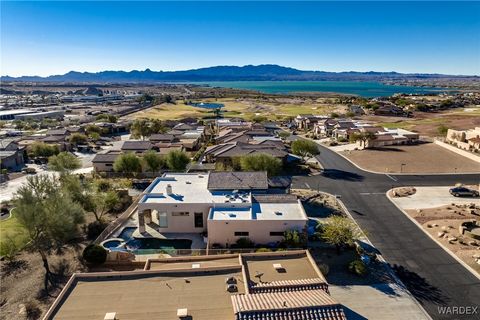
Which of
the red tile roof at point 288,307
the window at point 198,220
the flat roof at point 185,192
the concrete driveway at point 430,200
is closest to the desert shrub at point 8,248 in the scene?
the flat roof at point 185,192

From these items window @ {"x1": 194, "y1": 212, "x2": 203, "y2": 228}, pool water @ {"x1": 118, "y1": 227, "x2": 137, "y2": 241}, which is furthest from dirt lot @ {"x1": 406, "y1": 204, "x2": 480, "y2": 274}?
pool water @ {"x1": 118, "y1": 227, "x2": 137, "y2": 241}

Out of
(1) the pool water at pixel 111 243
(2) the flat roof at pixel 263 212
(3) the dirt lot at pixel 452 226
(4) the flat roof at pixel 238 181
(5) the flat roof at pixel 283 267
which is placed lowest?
(1) the pool water at pixel 111 243

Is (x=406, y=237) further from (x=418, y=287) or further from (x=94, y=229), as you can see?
(x=94, y=229)

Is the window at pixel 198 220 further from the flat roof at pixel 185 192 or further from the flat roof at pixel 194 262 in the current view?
the flat roof at pixel 194 262

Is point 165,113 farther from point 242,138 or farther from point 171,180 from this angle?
point 171,180

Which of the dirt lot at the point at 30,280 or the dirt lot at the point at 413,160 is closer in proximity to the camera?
the dirt lot at the point at 30,280

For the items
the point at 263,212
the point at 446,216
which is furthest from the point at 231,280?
the point at 446,216

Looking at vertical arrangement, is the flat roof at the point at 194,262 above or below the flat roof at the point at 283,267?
below
